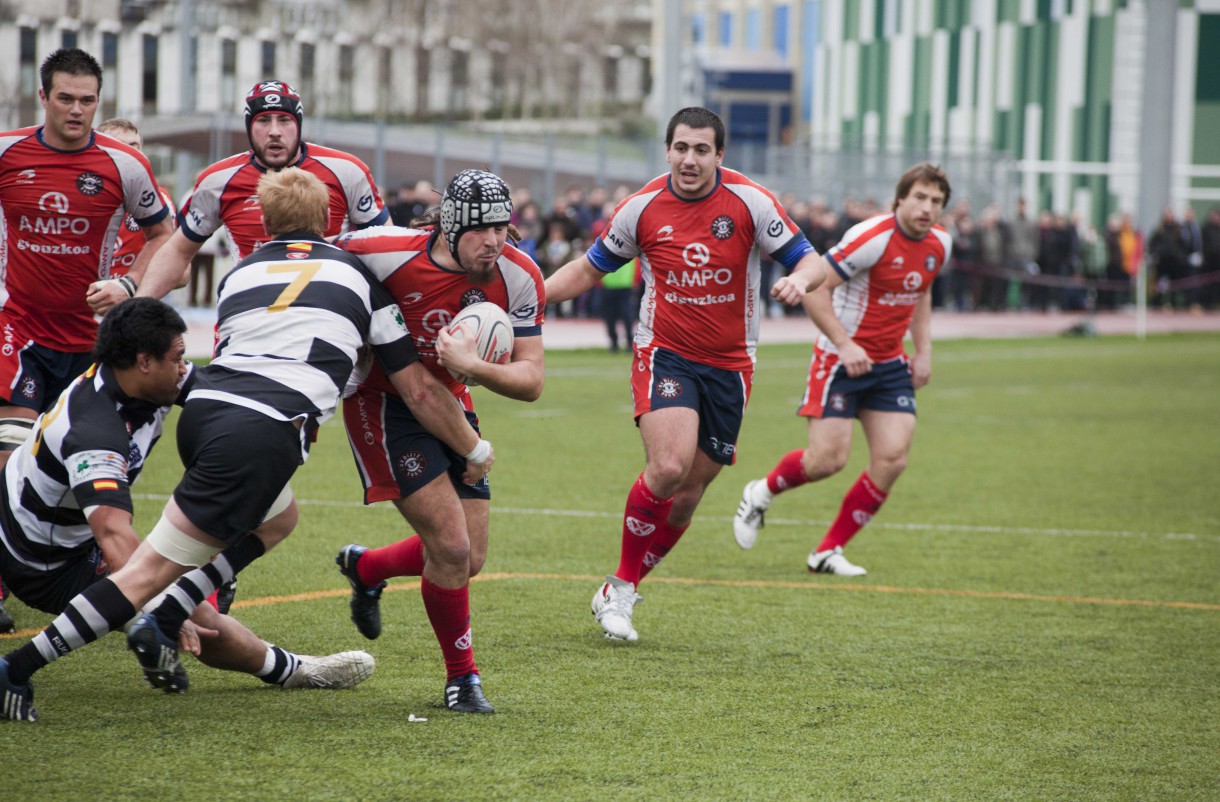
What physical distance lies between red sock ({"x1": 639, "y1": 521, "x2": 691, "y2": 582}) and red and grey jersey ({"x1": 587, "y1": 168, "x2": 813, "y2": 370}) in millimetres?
794

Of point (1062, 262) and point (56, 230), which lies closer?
point (56, 230)

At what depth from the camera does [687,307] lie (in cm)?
701

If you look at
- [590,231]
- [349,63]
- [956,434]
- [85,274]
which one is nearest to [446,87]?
[349,63]

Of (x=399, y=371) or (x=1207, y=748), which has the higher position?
(x=399, y=371)

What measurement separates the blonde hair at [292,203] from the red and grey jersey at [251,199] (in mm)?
1624

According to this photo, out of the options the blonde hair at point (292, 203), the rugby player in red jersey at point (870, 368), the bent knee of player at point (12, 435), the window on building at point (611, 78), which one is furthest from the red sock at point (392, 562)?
the window on building at point (611, 78)

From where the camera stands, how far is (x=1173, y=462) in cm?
1320

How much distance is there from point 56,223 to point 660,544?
317 cm

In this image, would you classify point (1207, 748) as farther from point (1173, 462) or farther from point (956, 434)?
point (956, 434)

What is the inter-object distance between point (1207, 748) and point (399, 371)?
10.1ft

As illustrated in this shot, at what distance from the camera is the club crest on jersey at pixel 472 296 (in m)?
5.28

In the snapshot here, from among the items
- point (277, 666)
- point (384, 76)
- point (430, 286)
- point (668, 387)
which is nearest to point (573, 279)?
point (668, 387)

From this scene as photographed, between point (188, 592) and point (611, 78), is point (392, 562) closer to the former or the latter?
point (188, 592)

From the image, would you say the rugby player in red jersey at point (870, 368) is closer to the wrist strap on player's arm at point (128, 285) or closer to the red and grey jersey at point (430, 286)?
the red and grey jersey at point (430, 286)
